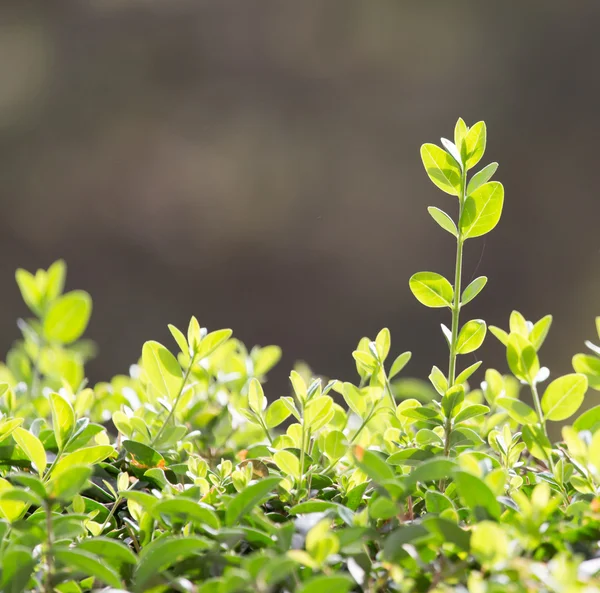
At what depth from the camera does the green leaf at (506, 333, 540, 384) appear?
Answer: 36cm

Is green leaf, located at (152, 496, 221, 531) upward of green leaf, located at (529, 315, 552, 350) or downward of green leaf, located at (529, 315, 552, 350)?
downward

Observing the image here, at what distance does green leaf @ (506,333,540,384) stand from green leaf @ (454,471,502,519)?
0.09 m

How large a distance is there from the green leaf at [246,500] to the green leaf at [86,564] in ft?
0.18

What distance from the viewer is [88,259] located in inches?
112

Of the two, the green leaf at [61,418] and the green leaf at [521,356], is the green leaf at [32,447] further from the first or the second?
the green leaf at [521,356]

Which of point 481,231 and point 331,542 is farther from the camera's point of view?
point 481,231

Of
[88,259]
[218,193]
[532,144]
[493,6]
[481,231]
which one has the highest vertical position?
[493,6]

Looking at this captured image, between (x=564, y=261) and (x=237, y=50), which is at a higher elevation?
(x=237, y=50)

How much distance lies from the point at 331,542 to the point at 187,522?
0.30ft

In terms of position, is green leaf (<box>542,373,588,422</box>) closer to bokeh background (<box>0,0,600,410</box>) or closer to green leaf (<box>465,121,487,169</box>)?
green leaf (<box>465,121,487,169</box>)

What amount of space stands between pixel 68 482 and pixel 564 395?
0.23 meters

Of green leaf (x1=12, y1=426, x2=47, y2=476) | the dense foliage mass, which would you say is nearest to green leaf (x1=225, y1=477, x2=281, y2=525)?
the dense foliage mass

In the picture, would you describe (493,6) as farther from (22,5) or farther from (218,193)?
(22,5)

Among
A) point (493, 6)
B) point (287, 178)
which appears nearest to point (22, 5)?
point (287, 178)
